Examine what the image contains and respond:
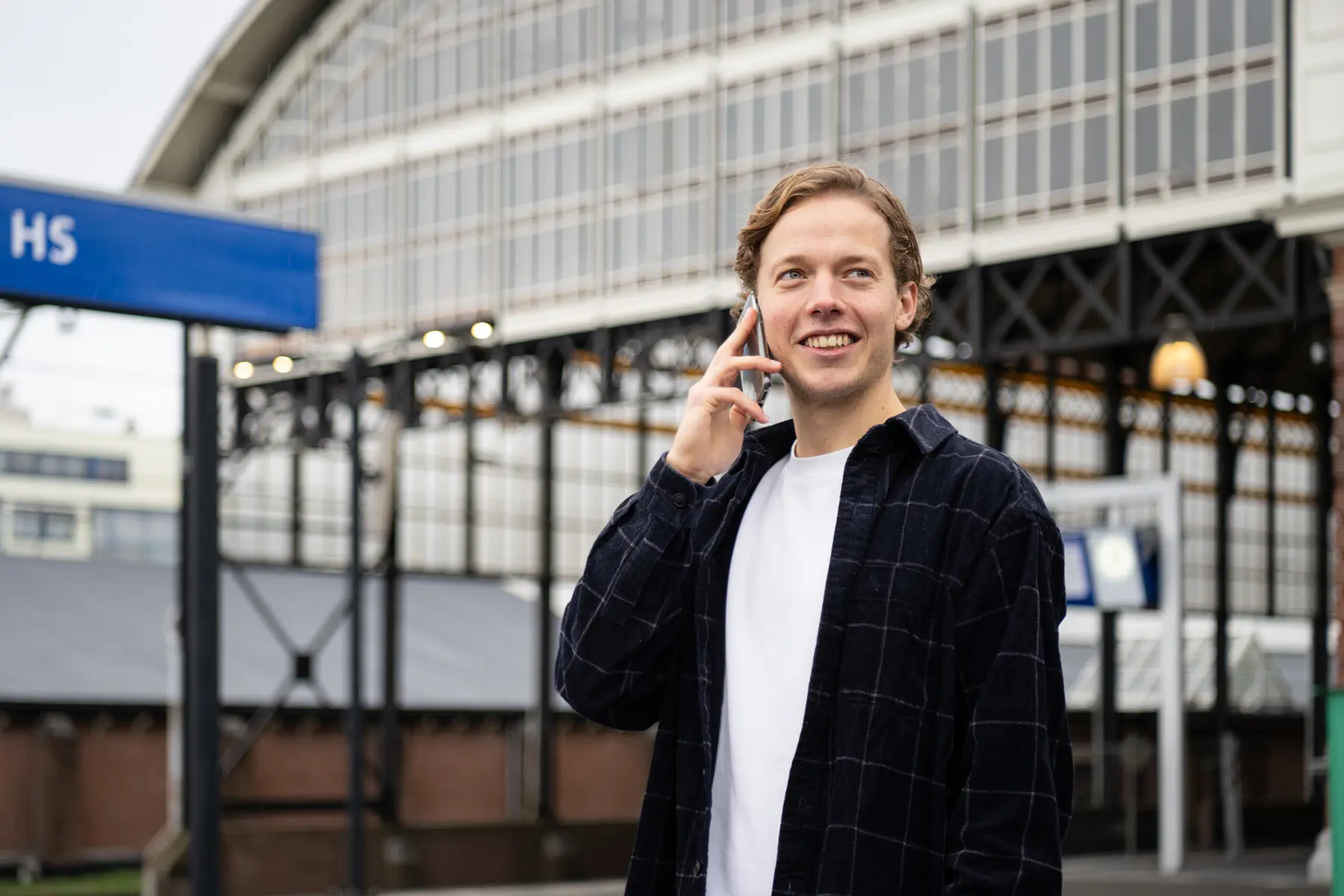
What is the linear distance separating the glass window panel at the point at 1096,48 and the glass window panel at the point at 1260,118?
1858mm

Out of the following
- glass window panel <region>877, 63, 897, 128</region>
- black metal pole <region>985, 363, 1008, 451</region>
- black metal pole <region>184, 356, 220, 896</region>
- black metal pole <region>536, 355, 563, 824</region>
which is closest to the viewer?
black metal pole <region>184, 356, 220, 896</region>

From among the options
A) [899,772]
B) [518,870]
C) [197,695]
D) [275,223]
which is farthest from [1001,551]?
[518,870]

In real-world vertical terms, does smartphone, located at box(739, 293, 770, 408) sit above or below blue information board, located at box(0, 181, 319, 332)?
below

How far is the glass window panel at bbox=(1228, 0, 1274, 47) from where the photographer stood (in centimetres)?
2066

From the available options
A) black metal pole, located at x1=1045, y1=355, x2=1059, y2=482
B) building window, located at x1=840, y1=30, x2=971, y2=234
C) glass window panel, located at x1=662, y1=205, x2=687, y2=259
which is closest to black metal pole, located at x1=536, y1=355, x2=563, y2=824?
glass window panel, located at x1=662, y1=205, x2=687, y2=259

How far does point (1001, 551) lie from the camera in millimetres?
2869

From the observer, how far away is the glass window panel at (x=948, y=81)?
2358 cm

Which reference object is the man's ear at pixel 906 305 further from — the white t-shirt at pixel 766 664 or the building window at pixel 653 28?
the building window at pixel 653 28

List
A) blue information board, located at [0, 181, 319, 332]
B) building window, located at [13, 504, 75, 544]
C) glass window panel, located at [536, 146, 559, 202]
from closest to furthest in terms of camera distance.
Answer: blue information board, located at [0, 181, 319, 332], glass window panel, located at [536, 146, 559, 202], building window, located at [13, 504, 75, 544]

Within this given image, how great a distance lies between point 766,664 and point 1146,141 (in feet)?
65.0

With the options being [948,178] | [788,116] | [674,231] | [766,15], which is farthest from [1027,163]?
[674,231]

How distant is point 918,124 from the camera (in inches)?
941

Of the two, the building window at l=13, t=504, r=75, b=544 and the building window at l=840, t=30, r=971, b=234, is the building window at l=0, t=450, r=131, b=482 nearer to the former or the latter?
the building window at l=13, t=504, r=75, b=544

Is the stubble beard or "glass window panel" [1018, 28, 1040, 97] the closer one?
the stubble beard
